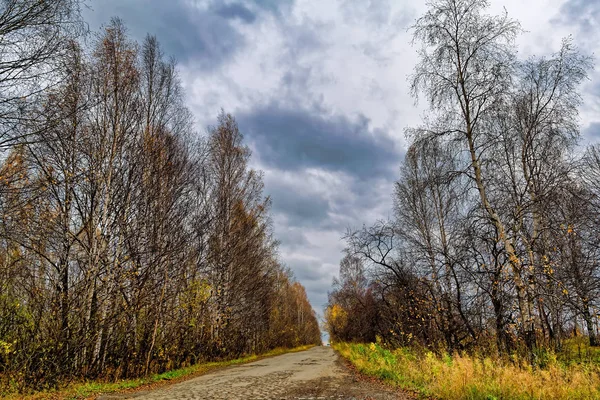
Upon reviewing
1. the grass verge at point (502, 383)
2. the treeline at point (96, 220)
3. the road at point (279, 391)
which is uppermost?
the treeline at point (96, 220)

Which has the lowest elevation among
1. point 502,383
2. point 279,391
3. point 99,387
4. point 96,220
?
point 279,391

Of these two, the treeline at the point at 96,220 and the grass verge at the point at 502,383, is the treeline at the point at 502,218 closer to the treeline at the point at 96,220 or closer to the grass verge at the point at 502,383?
the grass verge at the point at 502,383

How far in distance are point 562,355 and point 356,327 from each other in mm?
20614

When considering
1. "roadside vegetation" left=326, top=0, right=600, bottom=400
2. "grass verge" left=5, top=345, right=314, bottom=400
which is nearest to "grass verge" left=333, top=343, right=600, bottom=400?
"roadside vegetation" left=326, top=0, right=600, bottom=400

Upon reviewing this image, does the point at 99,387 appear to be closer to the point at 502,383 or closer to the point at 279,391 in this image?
the point at 279,391

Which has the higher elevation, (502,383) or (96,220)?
(96,220)

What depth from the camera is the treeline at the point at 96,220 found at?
20.3 feet

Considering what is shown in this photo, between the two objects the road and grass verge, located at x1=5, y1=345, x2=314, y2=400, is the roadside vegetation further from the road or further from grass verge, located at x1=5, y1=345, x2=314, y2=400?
grass verge, located at x1=5, y1=345, x2=314, y2=400

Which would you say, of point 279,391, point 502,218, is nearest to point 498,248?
point 502,218

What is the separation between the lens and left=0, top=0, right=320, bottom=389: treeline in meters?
6.19

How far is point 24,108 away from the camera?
5.63 m

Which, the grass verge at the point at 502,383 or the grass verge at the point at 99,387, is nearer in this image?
the grass verge at the point at 502,383

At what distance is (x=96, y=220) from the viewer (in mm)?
9828

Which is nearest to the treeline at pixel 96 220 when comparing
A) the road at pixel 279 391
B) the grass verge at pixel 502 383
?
the road at pixel 279 391
